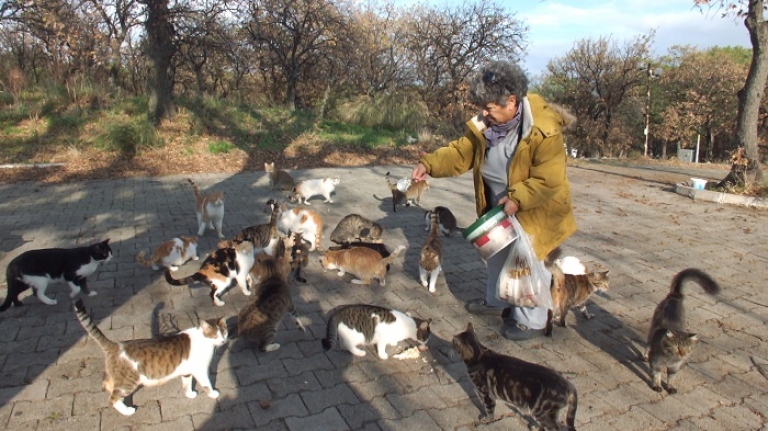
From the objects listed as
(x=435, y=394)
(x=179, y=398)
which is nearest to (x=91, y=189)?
(x=179, y=398)

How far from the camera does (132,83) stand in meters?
21.5

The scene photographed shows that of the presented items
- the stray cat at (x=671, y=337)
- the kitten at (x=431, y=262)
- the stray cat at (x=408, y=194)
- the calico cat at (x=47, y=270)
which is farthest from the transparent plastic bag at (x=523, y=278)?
the stray cat at (x=408, y=194)

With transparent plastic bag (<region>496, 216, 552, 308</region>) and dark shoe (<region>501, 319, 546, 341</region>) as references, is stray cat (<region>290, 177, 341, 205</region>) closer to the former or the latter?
dark shoe (<region>501, 319, 546, 341</region>)

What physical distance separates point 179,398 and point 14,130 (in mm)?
13570

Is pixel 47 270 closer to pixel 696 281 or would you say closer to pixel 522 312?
pixel 522 312

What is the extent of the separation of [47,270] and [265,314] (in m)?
2.25

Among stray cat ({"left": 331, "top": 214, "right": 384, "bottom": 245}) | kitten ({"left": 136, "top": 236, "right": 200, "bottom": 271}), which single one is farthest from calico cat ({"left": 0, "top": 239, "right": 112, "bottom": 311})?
stray cat ({"left": 331, "top": 214, "right": 384, "bottom": 245})

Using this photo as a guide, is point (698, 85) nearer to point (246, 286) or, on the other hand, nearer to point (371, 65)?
point (371, 65)

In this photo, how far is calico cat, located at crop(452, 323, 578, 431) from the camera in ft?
9.61

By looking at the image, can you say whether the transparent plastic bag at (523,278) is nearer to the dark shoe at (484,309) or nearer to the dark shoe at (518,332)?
the dark shoe at (518,332)

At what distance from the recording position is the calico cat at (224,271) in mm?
4711

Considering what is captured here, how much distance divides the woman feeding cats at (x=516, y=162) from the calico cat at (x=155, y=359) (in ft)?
7.18

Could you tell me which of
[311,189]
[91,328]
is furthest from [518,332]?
[311,189]

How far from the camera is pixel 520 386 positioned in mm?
3049
